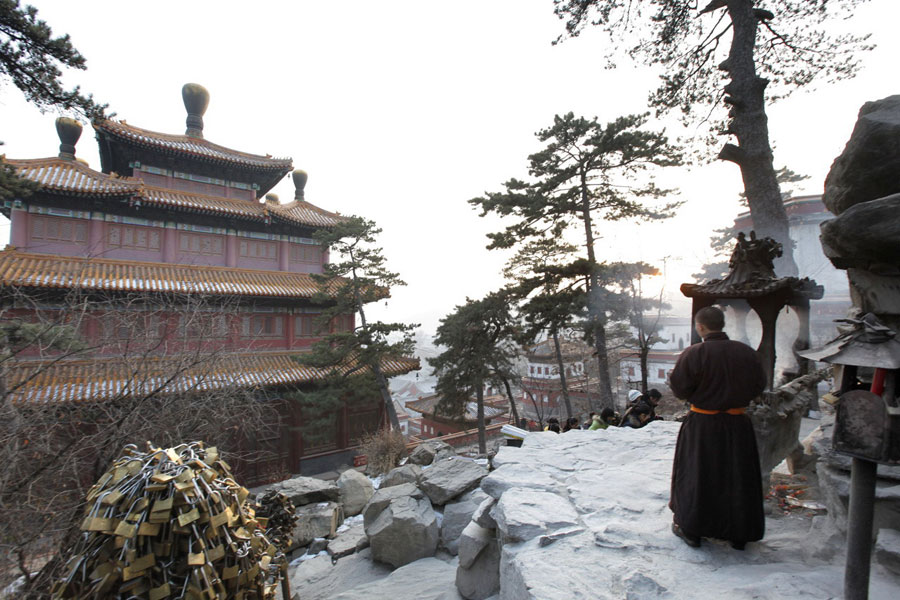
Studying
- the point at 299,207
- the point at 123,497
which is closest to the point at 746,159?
the point at 123,497

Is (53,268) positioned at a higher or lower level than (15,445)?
higher

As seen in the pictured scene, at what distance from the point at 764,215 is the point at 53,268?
16954 millimetres

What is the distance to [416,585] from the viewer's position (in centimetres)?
408

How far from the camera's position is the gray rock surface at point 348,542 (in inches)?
231

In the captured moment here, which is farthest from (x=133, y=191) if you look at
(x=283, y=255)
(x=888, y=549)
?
(x=888, y=549)

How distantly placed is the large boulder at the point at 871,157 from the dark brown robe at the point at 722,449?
116 centimetres

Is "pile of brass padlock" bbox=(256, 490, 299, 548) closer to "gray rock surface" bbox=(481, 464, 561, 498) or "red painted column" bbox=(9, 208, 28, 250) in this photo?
"gray rock surface" bbox=(481, 464, 561, 498)

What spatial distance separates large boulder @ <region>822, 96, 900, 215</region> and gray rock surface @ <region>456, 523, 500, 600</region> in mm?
3594

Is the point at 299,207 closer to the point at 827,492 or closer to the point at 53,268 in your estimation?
the point at 53,268

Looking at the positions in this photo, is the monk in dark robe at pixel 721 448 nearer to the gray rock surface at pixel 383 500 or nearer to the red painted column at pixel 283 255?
the gray rock surface at pixel 383 500

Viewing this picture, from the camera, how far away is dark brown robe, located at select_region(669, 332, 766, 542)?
2275mm

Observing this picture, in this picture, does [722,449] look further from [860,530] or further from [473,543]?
[473,543]

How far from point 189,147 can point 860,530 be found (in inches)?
700

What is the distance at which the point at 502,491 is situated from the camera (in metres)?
3.38
